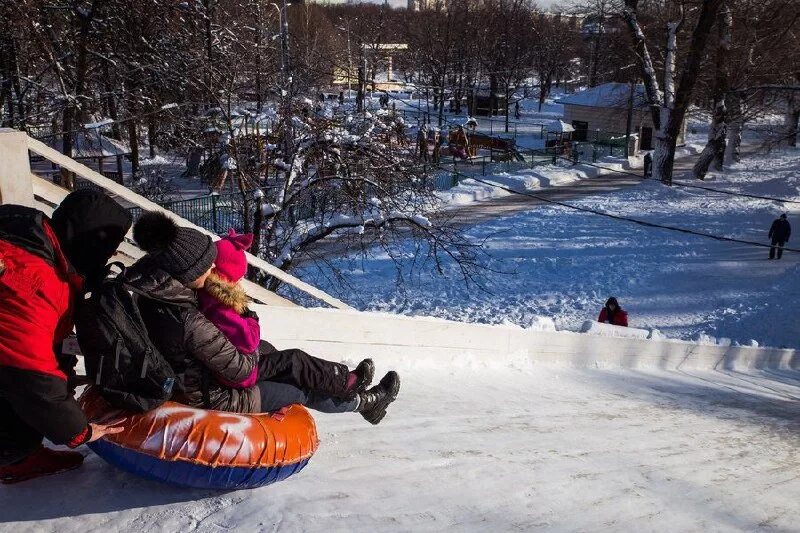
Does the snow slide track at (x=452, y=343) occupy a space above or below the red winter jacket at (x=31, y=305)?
below

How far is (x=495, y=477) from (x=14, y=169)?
382cm

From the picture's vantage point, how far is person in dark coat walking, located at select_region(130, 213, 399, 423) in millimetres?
3337

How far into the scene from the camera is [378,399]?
4758 mm

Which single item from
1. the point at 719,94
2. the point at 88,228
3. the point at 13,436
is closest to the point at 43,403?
the point at 13,436

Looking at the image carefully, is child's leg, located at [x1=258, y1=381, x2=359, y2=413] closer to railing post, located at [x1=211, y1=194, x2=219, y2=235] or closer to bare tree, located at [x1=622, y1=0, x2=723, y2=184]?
railing post, located at [x1=211, y1=194, x2=219, y2=235]

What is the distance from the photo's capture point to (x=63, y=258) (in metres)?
3.21

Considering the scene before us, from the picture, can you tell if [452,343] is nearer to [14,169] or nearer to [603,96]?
[14,169]

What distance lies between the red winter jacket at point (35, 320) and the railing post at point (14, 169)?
2028 millimetres

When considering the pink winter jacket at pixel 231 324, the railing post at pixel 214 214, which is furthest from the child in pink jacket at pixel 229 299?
the railing post at pixel 214 214

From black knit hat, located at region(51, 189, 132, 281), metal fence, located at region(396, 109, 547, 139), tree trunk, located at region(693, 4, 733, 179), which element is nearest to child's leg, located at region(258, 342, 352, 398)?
black knit hat, located at region(51, 189, 132, 281)

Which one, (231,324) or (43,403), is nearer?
(43,403)

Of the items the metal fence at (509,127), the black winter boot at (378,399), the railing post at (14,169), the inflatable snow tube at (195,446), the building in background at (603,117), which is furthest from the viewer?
the metal fence at (509,127)

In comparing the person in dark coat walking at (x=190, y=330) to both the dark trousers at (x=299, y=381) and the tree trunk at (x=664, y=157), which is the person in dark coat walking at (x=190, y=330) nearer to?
the dark trousers at (x=299, y=381)

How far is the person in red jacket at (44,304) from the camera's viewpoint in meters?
2.99
